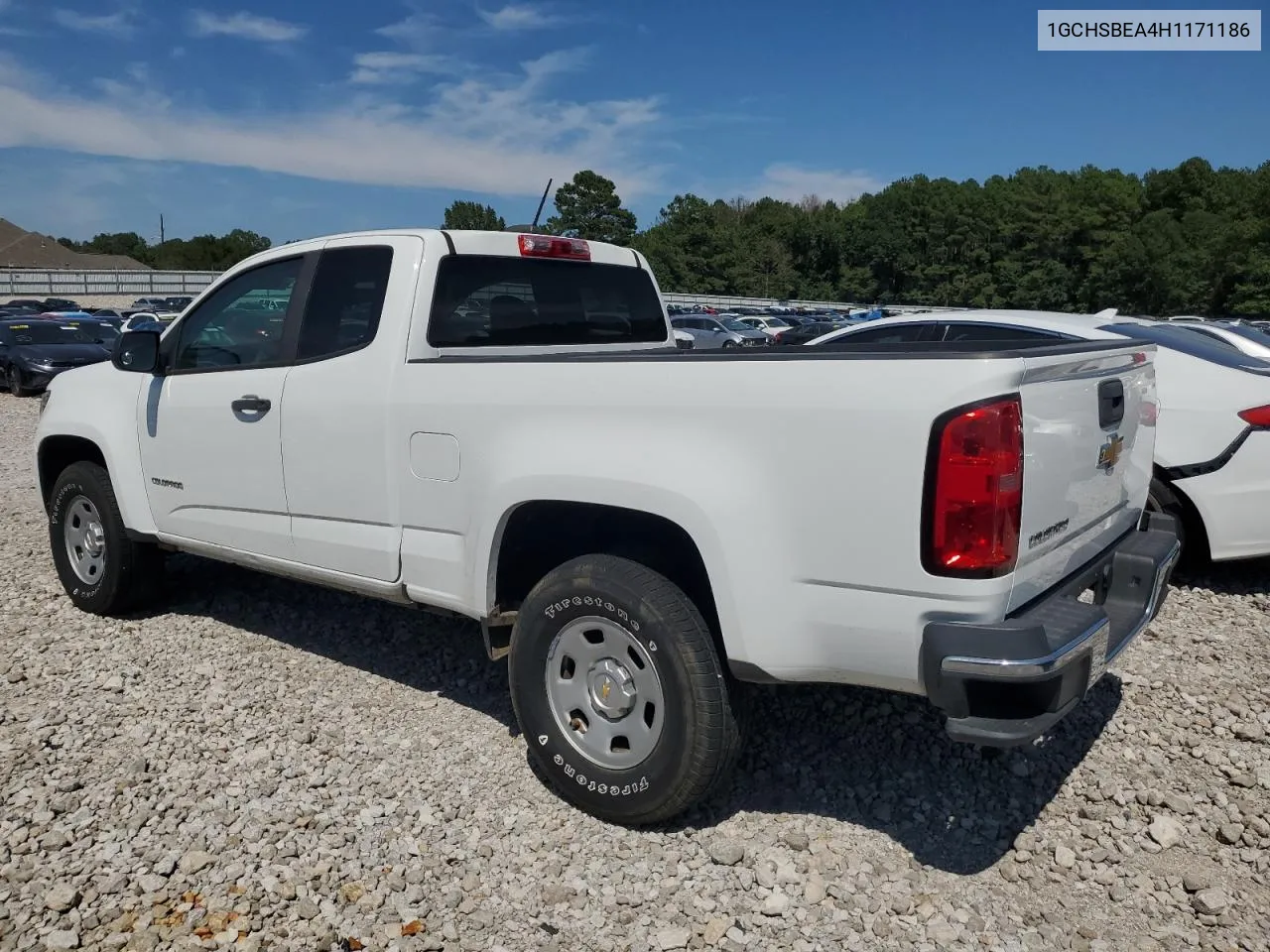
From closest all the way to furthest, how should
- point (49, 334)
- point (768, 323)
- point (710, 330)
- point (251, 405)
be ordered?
point (251, 405)
point (49, 334)
point (710, 330)
point (768, 323)

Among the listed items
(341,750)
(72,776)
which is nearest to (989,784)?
(341,750)

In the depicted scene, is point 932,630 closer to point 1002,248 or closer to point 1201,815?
point 1201,815

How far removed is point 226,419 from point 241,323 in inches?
18.6

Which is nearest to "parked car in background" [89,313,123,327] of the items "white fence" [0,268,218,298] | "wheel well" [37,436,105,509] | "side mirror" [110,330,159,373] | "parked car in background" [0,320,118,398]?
"parked car in background" [0,320,118,398]

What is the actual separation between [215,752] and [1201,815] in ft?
11.7

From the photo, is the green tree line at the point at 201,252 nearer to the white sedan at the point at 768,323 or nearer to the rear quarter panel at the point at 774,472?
the white sedan at the point at 768,323

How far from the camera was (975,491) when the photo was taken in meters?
2.45

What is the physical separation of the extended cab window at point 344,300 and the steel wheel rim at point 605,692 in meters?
1.47

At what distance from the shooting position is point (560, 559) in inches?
142

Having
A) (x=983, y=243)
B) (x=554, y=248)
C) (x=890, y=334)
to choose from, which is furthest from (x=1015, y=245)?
(x=554, y=248)

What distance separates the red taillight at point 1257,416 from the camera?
5.07 m

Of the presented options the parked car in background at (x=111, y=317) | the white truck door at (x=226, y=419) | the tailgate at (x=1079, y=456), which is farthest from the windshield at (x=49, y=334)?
the tailgate at (x=1079, y=456)

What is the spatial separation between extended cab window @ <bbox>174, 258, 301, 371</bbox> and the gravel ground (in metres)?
1.45

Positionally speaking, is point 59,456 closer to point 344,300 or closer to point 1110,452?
point 344,300
